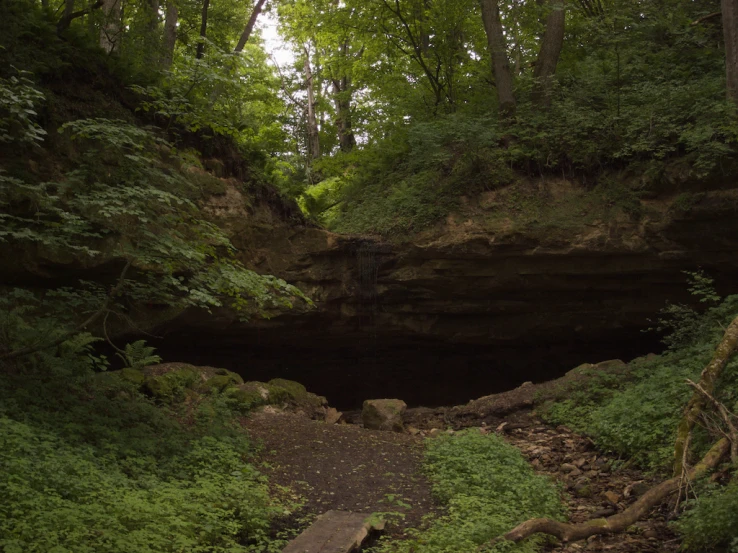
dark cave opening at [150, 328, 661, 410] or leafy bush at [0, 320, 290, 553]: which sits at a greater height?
leafy bush at [0, 320, 290, 553]

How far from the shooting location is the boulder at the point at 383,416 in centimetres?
1036

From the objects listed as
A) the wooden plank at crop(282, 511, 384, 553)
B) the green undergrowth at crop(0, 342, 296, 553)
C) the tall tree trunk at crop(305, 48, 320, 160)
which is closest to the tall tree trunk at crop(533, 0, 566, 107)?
the tall tree trunk at crop(305, 48, 320, 160)

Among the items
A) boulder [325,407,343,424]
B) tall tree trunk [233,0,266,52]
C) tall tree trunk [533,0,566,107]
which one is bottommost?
boulder [325,407,343,424]

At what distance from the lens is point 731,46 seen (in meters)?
10.6

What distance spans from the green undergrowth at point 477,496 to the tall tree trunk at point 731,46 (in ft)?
26.0

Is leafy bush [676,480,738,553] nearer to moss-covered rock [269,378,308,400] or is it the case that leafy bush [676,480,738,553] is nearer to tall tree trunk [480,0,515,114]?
moss-covered rock [269,378,308,400]

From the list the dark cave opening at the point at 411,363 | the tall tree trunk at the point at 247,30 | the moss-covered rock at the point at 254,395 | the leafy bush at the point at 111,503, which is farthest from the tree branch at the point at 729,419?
the tall tree trunk at the point at 247,30

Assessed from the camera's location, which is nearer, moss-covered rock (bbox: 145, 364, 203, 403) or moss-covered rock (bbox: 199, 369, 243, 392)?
moss-covered rock (bbox: 145, 364, 203, 403)

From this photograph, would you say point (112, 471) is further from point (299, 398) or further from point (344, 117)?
point (344, 117)

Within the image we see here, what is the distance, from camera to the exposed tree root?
5.11m

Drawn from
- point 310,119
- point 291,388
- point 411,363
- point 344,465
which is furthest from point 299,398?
point 310,119

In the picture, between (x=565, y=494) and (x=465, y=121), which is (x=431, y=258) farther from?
(x=565, y=494)

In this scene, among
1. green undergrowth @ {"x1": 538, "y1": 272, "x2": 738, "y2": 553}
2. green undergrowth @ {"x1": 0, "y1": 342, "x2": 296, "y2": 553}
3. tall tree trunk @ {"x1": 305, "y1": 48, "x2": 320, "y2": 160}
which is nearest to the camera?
green undergrowth @ {"x1": 0, "y1": 342, "x2": 296, "y2": 553}

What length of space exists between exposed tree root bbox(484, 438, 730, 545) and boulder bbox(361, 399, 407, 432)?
5105 millimetres
